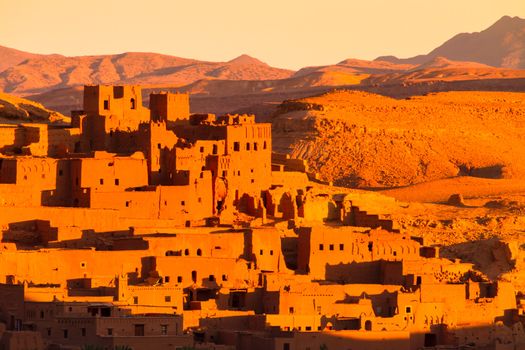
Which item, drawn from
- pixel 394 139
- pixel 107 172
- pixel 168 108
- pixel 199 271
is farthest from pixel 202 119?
pixel 394 139

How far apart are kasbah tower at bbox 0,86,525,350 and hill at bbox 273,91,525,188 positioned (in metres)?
16.9

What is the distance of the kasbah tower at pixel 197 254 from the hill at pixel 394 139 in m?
16.9

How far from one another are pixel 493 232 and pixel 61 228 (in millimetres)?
19131

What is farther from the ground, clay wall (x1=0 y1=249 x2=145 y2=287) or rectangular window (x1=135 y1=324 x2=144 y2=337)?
clay wall (x1=0 y1=249 x2=145 y2=287)

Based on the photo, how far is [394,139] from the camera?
9325 cm

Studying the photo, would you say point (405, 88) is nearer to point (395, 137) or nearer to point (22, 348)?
point (395, 137)

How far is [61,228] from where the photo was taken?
60.6 meters

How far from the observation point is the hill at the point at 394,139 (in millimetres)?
88875

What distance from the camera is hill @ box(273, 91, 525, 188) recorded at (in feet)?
292

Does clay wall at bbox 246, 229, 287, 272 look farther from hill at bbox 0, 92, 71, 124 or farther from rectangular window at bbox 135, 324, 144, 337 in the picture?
hill at bbox 0, 92, 71, 124

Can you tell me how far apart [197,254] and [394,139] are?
33.3 m

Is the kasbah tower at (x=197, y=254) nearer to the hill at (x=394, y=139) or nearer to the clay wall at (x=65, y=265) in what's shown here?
the clay wall at (x=65, y=265)

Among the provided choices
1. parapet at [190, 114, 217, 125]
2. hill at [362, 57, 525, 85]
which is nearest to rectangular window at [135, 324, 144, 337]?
parapet at [190, 114, 217, 125]

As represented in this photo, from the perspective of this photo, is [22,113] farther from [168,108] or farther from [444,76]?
[444,76]
